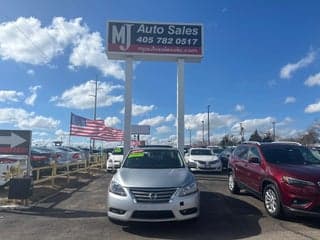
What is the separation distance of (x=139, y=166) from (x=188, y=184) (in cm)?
187

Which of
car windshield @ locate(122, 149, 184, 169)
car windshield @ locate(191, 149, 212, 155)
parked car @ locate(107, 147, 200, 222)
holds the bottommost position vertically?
parked car @ locate(107, 147, 200, 222)

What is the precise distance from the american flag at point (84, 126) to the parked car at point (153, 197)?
58.6ft

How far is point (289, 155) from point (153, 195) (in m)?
4.27

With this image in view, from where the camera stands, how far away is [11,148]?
1268 centimetres

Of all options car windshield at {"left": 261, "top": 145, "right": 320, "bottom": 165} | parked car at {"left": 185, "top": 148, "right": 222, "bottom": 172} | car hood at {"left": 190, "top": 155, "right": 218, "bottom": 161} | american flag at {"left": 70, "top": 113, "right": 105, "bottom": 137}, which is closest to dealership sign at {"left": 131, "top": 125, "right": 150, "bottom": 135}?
american flag at {"left": 70, "top": 113, "right": 105, "bottom": 137}

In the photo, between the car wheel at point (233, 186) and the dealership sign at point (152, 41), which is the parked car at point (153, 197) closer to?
the car wheel at point (233, 186)

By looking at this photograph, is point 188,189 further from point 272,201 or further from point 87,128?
point 87,128

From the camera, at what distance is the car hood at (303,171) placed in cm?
838

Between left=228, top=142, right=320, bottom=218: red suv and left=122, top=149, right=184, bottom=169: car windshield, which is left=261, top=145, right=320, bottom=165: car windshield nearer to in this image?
left=228, top=142, right=320, bottom=218: red suv

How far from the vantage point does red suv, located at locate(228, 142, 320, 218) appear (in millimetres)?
8281

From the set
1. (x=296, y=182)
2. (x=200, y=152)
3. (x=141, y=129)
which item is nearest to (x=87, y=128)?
(x=200, y=152)

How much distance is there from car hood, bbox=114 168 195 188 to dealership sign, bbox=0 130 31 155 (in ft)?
15.7

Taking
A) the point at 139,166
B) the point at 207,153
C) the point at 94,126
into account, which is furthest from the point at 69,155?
the point at 139,166

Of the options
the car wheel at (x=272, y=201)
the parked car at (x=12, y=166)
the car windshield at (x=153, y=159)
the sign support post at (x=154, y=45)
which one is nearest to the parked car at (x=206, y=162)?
the sign support post at (x=154, y=45)
